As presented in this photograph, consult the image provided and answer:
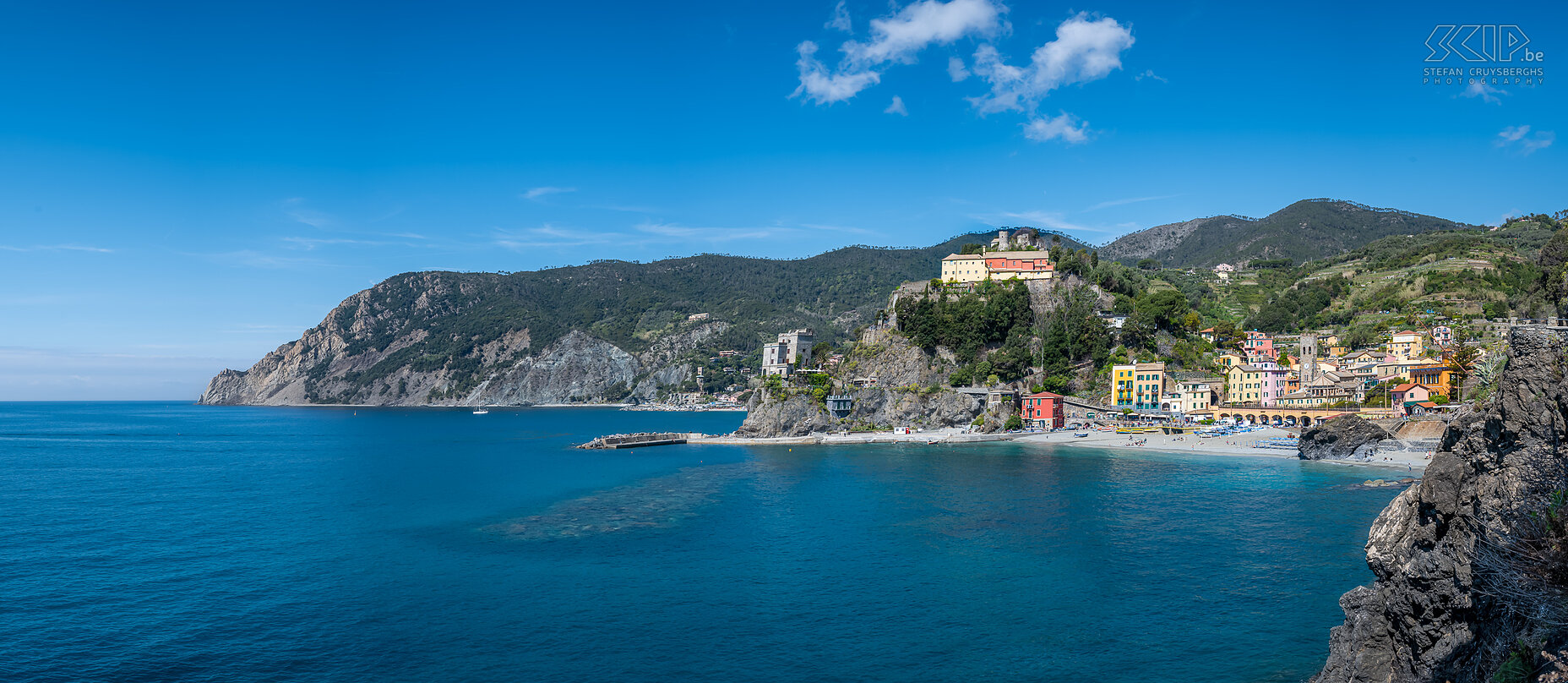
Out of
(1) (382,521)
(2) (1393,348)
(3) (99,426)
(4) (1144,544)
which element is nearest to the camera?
(4) (1144,544)

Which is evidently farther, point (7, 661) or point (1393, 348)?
point (1393, 348)

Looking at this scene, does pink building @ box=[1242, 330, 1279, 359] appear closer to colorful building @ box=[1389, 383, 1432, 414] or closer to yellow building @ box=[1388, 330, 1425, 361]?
yellow building @ box=[1388, 330, 1425, 361]

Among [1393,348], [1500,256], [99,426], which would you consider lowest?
[99,426]

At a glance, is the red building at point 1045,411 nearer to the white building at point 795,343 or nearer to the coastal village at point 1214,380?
the coastal village at point 1214,380

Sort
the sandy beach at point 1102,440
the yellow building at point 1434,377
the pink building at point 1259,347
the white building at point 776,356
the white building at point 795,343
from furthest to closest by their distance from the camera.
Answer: the white building at point 776,356, the white building at point 795,343, the pink building at point 1259,347, the yellow building at point 1434,377, the sandy beach at point 1102,440

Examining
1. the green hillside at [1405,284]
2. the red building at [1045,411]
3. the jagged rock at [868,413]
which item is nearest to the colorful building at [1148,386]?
the red building at [1045,411]

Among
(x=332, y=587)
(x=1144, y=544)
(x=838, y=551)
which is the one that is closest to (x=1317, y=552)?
(x=1144, y=544)

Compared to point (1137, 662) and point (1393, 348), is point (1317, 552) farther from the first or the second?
point (1393, 348)
